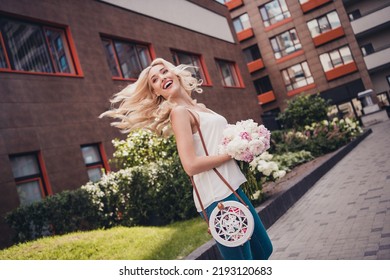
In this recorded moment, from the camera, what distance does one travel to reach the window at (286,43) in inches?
941

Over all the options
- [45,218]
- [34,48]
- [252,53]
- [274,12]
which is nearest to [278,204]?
[45,218]

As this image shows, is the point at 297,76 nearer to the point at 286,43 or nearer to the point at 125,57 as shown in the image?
the point at 286,43

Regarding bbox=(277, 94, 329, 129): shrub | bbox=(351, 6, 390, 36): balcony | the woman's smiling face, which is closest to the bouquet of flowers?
the woman's smiling face

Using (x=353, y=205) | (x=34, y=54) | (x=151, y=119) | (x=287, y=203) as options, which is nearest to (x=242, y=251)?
(x=151, y=119)

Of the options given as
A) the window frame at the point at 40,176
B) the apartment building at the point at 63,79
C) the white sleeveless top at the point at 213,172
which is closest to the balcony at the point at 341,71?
the apartment building at the point at 63,79

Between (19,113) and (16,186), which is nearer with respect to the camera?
(16,186)

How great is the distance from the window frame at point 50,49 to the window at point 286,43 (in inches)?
729

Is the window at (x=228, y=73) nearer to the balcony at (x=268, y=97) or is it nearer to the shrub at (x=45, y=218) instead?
the balcony at (x=268, y=97)

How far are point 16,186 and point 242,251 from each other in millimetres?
5961

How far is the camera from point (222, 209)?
182 cm

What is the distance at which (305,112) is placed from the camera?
1294cm

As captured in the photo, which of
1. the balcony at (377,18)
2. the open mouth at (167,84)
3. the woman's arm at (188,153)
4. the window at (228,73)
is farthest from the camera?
the window at (228,73)

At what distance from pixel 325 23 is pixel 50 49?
1766 centimetres
